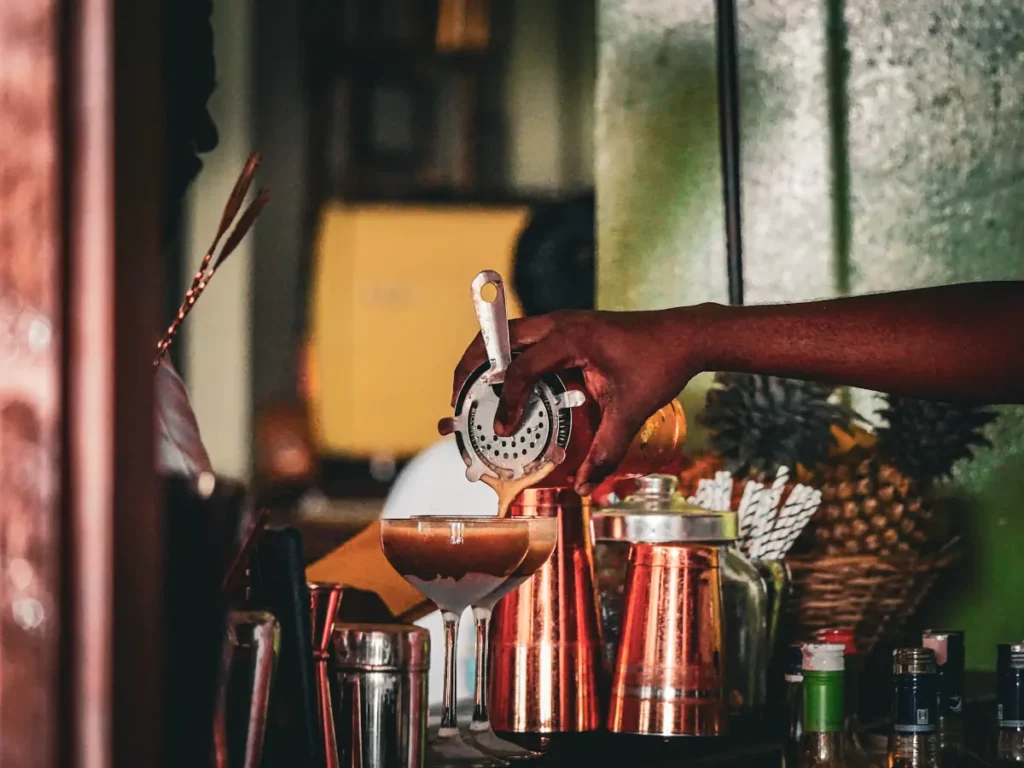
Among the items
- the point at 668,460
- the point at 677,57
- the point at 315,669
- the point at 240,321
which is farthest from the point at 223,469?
the point at 315,669

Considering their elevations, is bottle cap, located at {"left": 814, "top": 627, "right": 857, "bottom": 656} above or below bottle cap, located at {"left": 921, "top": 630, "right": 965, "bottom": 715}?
above

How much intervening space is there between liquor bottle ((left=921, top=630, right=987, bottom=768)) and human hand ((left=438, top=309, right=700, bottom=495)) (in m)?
0.53

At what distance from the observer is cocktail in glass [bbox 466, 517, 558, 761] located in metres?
1.54

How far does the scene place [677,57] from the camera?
2.72 metres

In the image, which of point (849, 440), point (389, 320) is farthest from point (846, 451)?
point (389, 320)

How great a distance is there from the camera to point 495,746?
5.05ft

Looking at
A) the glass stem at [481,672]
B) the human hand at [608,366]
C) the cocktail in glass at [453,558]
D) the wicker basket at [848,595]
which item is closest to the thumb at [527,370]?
the human hand at [608,366]

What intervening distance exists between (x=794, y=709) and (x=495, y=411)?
1.62 ft

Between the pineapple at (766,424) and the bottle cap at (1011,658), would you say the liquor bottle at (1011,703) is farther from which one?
the pineapple at (766,424)

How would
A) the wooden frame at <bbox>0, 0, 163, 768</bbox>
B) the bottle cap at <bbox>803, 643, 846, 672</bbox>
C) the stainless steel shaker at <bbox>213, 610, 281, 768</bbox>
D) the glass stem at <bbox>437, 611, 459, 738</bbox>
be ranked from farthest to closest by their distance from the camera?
the glass stem at <bbox>437, 611, 459, 738</bbox>
the bottle cap at <bbox>803, 643, 846, 672</bbox>
the stainless steel shaker at <bbox>213, 610, 281, 768</bbox>
the wooden frame at <bbox>0, 0, 163, 768</bbox>

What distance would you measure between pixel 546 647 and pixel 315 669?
44 centimetres

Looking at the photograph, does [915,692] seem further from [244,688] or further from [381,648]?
[244,688]

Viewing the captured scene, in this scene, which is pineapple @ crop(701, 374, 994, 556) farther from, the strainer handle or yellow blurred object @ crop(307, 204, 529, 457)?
yellow blurred object @ crop(307, 204, 529, 457)

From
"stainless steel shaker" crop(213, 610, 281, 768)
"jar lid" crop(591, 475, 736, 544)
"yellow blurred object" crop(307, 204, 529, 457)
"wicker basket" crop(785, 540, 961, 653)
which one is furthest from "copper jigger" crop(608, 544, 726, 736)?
"yellow blurred object" crop(307, 204, 529, 457)
